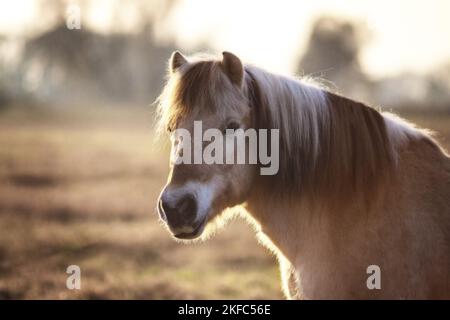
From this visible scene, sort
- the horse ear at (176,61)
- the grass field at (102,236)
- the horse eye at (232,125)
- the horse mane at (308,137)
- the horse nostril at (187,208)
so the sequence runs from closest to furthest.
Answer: the horse nostril at (187,208) < the horse eye at (232,125) < the horse mane at (308,137) < the horse ear at (176,61) < the grass field at (102,236)

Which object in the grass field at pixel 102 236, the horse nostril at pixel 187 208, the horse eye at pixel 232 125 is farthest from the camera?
the grass field at pixel 102 236

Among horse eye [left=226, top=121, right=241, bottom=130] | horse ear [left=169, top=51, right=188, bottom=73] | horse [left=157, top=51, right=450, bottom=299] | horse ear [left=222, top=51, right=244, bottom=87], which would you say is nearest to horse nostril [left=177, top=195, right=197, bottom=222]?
horse [left=157, top=51, right=450, bottom=299]

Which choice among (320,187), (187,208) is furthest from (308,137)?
(187,208)

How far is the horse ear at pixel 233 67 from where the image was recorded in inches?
161

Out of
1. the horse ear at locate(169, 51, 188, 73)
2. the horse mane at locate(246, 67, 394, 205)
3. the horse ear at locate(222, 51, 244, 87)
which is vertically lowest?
the horse mane at locate(246, 67, 394, 205)

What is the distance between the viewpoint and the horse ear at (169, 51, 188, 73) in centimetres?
455

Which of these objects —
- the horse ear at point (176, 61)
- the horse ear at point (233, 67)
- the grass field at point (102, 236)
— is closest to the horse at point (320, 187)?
the horse ear at point (233, 67)

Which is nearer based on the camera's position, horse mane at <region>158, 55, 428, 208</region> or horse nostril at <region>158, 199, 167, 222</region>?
horse nostril at <region>158, 199, 167, 222</region>

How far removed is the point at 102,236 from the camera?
1225 centimetres

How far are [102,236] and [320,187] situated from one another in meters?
8.77

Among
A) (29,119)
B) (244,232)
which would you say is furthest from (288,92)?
(29,119)

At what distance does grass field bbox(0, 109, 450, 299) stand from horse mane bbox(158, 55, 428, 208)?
82cm

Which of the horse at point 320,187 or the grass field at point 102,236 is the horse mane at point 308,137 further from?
the grass field at point 102,236

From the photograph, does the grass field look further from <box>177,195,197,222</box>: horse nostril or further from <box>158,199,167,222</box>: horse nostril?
<box>177,195,197,222</box>: horse nostril
